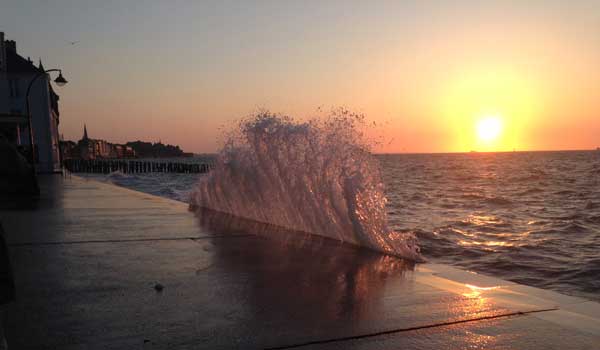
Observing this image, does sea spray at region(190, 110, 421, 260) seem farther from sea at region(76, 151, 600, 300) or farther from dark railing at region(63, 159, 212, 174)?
dark railing at region(63, 159, 212, 174)

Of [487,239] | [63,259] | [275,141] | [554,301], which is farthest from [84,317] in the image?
[487,239]

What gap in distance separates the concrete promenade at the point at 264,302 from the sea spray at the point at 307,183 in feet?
2.10

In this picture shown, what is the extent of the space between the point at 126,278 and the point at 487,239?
34.3 ft

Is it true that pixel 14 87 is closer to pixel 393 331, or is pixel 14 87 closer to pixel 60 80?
pixel 60 80

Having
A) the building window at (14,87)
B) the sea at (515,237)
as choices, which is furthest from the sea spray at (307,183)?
the building window at (14,87)

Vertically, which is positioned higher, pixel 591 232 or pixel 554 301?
pixel 554 301

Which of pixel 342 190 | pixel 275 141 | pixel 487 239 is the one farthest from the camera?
pixel 487 239

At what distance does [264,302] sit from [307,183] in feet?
14.7

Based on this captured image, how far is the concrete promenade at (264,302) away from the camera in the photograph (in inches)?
123

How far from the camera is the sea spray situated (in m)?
6.87

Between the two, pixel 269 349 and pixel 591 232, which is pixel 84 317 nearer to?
pixel 269 349

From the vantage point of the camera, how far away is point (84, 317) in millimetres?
3549

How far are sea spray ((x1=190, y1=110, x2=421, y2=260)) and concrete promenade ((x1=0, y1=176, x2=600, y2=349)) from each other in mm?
642

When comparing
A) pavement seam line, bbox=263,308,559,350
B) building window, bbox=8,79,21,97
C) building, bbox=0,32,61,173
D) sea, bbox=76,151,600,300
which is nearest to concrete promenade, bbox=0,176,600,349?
pavement seam line, bbox=263,308,559,350
